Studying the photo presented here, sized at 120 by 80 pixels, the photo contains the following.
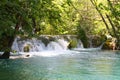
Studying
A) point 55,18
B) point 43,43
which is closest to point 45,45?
point 43,43

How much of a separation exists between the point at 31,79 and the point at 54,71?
105 inches

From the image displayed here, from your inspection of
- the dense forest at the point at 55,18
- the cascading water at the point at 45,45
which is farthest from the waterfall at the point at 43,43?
the dense forest at the point at 55,18

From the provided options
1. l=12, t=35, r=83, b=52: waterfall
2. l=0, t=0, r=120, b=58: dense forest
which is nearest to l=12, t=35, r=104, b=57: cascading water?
l=12, t=35, r=83, b=52: waterfall

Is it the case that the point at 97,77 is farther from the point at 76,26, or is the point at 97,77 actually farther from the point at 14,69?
the point at 76,26

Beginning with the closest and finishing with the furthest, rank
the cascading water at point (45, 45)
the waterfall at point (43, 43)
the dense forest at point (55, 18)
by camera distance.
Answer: the dense forest at point (55, 18) → the cascading water at point (45, 45) → the waterfall at point (43, 43)

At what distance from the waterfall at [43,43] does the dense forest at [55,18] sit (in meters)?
2.94

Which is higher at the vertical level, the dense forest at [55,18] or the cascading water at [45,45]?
the dense forest at [55,18]

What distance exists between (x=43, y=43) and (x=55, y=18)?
10468mm

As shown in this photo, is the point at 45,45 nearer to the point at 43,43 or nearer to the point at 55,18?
the point at 43,43

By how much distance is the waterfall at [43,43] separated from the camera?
941 inches

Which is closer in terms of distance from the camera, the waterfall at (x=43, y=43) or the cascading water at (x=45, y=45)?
the cascading water at (x=45, y=45)

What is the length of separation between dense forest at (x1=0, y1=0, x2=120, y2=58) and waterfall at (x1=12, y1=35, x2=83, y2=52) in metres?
2.94

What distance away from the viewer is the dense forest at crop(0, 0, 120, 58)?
305 cm

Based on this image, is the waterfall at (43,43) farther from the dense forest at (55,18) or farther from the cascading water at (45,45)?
the dense forest at (55,18)
